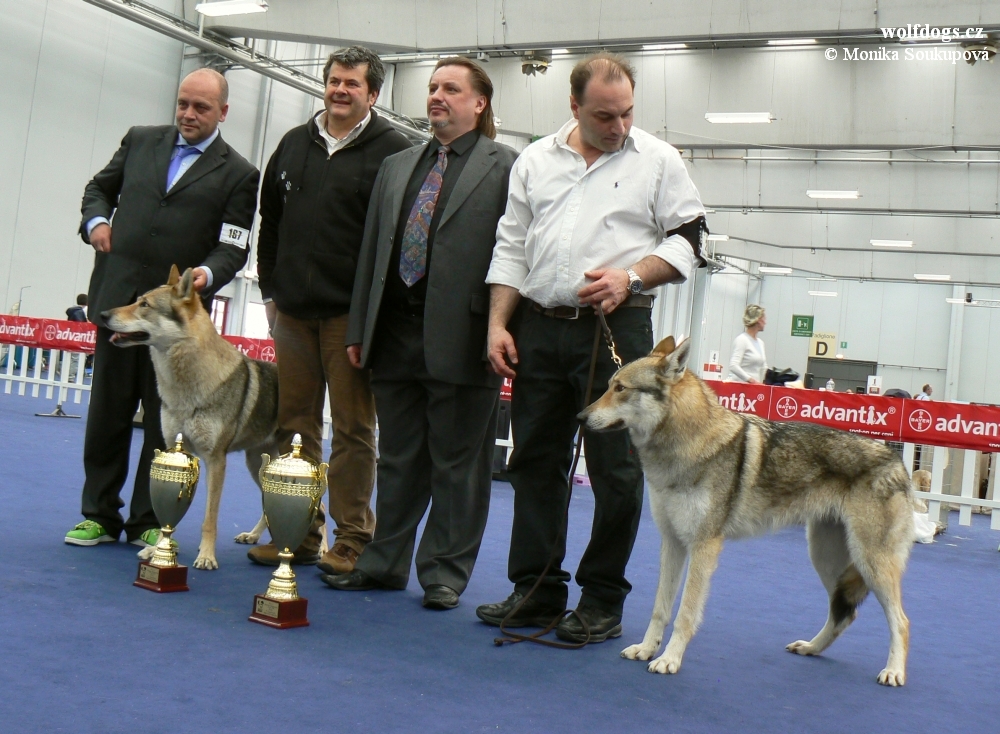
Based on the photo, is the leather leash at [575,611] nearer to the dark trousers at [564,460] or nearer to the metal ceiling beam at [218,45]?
the dark trousers at [564,460]

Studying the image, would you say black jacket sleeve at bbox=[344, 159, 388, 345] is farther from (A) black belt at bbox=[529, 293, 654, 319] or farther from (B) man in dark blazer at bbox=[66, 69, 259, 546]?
(A) black belt at bbox=[529, 293, 654, 319]

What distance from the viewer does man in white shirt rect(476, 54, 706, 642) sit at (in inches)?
111

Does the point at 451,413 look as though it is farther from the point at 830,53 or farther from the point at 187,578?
the point at 830,53

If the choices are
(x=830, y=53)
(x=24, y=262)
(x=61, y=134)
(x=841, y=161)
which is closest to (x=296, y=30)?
(x=61, y=134)

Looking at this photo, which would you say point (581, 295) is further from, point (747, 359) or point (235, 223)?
point (747, 359)

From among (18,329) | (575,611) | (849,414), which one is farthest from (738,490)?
(18,329)

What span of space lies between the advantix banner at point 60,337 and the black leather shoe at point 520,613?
23.7 ft

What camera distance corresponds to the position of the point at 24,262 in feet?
47.8

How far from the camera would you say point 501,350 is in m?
3.00

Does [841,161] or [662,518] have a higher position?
[841,161]

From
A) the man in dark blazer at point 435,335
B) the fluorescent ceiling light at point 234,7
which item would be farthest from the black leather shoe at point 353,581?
the fluorescent ceiling light at point 234,7

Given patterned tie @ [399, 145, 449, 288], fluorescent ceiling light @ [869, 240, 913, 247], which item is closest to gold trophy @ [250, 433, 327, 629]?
patterned tie @ [399, 145, 449, 288]

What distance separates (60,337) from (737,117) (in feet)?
33.6

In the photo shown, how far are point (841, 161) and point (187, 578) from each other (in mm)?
17379
